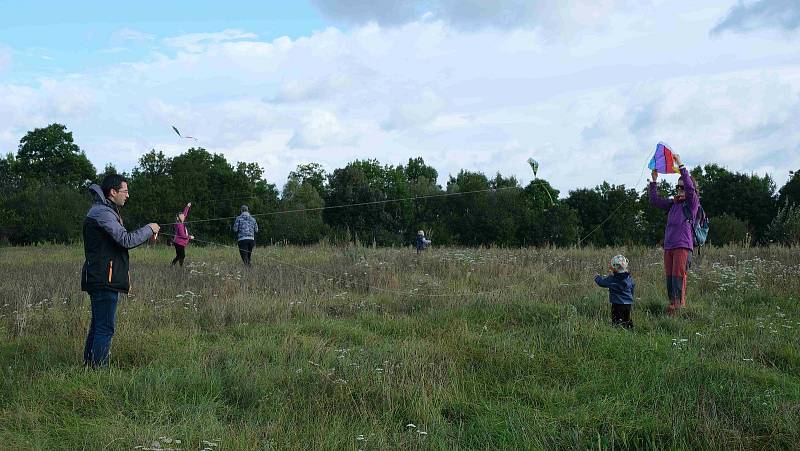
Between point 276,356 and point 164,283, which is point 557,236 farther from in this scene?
point 276,356

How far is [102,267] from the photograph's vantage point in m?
5.43

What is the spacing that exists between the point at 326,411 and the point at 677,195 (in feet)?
19.4

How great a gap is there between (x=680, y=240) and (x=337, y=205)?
32.8 metres

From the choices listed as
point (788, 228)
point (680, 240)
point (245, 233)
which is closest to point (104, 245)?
point (680, 240)

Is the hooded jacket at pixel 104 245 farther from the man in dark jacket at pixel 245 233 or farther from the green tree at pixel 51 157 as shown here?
the green tree at pixel 51 157

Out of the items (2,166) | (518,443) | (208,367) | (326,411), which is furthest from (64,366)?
(2,166)

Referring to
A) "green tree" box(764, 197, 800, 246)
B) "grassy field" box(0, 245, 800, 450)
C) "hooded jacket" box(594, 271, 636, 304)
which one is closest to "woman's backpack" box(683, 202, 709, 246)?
"grassy field" box(0, 245, 800, 450)

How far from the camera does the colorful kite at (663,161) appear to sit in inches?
331

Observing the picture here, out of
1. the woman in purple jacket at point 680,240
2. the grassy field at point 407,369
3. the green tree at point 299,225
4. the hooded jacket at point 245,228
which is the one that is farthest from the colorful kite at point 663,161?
the green tree at point 299,225

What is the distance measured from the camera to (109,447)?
12.1 feet

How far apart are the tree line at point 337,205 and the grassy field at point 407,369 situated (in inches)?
1042

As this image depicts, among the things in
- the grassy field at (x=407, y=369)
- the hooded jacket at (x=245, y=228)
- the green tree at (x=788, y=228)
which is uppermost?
the green tree at (x=788, y=228)

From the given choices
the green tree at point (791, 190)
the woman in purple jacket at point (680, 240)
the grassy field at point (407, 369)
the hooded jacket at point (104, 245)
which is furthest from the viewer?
the green tree at point (791, 190)

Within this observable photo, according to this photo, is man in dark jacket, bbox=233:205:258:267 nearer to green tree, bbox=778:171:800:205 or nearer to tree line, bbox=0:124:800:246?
tree line, bbox=0:124:800:246
